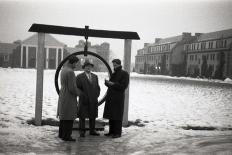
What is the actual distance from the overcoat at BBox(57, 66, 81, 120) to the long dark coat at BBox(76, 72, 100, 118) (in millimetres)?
350

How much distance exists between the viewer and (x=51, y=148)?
5.33 meters

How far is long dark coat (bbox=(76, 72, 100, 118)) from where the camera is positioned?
21.0 ft

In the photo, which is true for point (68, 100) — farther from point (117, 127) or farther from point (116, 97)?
point (117, 127)

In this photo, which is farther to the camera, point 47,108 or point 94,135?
point 47,108

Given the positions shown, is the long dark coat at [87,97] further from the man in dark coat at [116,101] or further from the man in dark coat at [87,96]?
the man in dark coat at [116,101]

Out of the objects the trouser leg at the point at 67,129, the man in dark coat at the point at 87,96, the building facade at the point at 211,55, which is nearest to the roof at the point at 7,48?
the building facade at the point at 211,55

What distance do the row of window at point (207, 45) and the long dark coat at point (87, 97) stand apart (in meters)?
47.8

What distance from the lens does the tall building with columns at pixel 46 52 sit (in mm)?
52969

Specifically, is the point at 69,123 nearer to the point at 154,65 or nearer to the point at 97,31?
the point at 97,31

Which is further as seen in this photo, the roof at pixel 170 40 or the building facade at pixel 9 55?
the roof at pixel 170 40

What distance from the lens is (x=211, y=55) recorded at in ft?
179

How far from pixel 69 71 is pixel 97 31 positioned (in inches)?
72.7

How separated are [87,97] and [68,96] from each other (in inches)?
21.2

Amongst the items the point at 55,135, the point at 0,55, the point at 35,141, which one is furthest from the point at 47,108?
the point at 0,55
